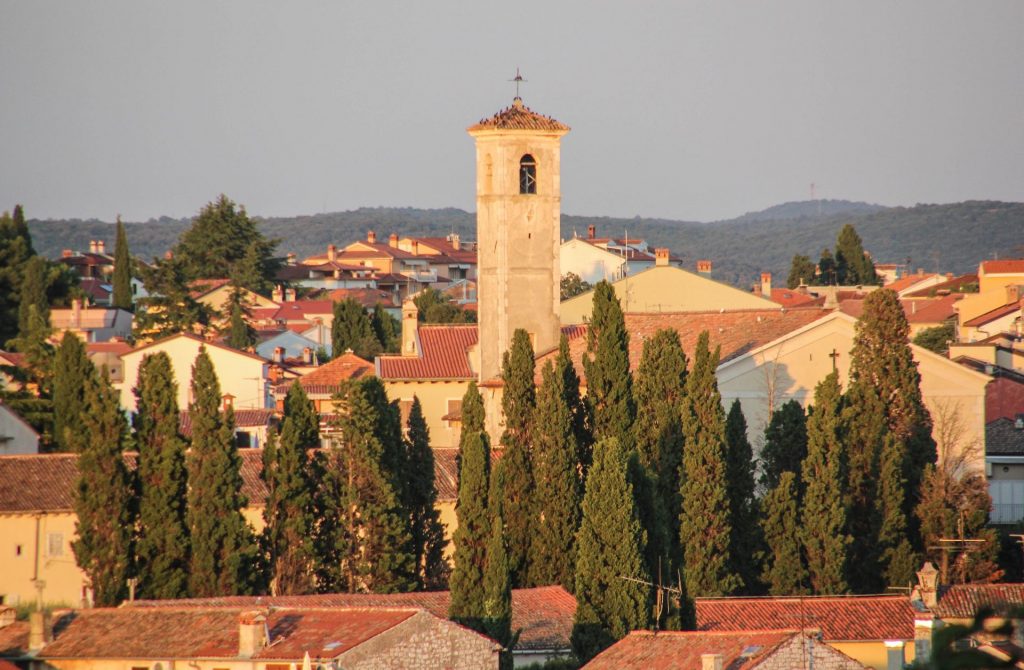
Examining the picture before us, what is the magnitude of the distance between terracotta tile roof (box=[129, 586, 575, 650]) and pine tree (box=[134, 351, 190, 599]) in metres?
2.12

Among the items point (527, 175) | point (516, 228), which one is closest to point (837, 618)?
point (516, 228)

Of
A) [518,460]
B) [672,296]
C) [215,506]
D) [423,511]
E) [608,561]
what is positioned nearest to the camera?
[608,561]

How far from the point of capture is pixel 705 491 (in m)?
33.5

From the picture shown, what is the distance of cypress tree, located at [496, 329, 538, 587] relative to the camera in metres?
33.6

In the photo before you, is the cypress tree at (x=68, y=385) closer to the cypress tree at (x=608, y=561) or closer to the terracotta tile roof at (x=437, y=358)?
the terracotta tile roof at (x=437, y=358)

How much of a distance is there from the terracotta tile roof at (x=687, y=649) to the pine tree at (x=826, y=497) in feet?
29.6

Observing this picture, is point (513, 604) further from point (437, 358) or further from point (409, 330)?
point (409, 330)

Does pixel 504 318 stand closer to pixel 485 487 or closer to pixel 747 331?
pixel 747 331

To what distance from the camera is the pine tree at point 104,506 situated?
3144 cm

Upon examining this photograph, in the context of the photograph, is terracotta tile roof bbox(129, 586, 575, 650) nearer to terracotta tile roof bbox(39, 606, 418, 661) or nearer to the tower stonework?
terracotta tile roof bbox(39, 606, 418, 661)

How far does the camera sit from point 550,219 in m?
44.8

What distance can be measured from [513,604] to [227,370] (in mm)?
31864

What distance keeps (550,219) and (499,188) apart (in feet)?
4.92

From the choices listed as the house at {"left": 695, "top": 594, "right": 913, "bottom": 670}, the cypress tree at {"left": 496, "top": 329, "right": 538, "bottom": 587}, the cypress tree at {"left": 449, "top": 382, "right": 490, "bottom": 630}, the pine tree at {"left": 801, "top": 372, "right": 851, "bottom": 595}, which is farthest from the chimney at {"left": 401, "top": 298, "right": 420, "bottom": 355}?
the house at {"left": 695, "top": 594, "right": 913, "bottom": 670}
